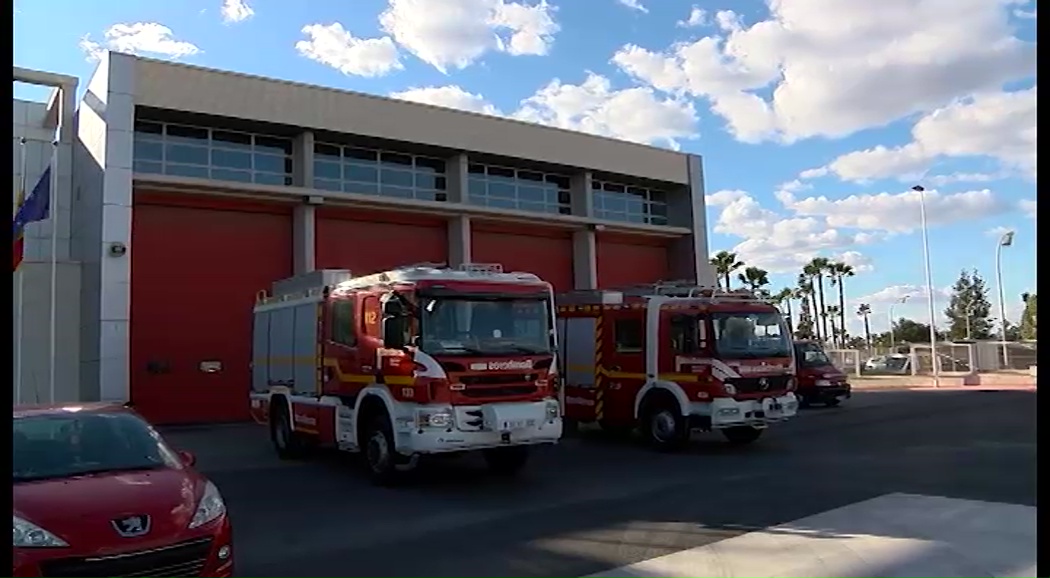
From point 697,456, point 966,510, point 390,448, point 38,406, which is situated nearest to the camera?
point 38,406

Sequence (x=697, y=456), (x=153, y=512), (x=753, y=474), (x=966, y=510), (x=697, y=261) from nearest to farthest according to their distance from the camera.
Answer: (x=153, y=512) → (x=966, y=510) → (x=753, y=474) → (x=697, y=456) → (x=697, y=261)

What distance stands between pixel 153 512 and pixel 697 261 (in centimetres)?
2771

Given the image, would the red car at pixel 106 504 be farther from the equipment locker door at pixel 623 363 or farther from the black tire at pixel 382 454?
the equipment locker door at pixel 623 363

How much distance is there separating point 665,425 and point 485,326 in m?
5.11

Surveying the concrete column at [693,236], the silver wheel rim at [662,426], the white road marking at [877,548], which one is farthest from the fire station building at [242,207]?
the white road marking at [877,548]

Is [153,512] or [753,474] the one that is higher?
[153,512]

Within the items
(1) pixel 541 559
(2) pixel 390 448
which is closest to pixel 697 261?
(2) pixel 390 448

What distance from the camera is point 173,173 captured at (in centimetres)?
2266

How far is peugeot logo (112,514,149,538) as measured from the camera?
532cm

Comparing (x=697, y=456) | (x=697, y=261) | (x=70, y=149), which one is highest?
(x=70, y=149)

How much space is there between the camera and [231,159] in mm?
23609

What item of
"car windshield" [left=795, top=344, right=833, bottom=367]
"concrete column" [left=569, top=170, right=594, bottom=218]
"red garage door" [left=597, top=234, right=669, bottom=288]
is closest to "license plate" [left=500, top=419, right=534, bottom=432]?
"car windshield" [left=795, top=344, right=833, bottom=367]

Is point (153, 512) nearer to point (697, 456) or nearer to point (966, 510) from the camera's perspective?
point (966, 510)

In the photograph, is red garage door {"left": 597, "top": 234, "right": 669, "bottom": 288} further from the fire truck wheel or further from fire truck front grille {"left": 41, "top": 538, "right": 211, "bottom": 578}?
fire truck front grille {"left": 41, "top": 538, "right": 211, "bottom": 578}
